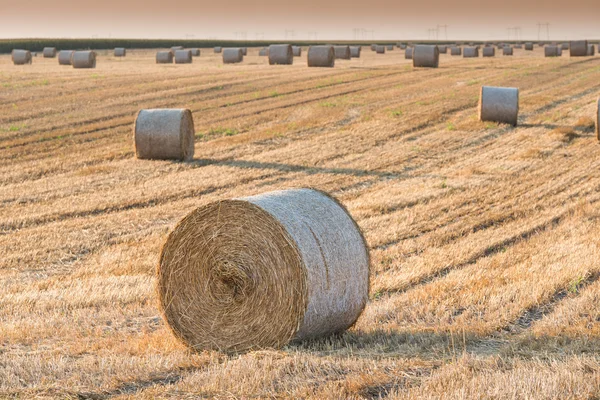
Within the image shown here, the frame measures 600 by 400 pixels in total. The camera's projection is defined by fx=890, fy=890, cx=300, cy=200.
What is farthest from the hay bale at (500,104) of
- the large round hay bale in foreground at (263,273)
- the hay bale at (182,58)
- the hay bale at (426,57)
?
the hay bale at (182,58)

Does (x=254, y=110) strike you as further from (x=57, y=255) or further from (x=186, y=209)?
(x=57, y=255)

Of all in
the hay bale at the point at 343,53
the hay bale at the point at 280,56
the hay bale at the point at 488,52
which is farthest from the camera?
the hay bale at the point at 488,52

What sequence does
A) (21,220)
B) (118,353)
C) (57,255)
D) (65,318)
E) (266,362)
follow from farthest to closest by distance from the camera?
(21,220)
(57,255)
(65,318)
(118,353)
(266,362)

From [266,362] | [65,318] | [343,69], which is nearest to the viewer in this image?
[266,362]

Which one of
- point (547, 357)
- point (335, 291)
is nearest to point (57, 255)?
point (335, 291)

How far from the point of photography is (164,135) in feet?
61.4

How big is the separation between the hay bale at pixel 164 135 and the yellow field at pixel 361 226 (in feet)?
1.37

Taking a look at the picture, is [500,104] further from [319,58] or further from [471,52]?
[471,52]

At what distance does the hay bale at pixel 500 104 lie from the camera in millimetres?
23812

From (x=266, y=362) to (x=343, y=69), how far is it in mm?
39327

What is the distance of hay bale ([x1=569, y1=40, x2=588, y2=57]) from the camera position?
2443 inches

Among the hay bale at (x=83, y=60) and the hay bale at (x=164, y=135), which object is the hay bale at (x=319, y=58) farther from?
the hay bale at (x=164, y=135)

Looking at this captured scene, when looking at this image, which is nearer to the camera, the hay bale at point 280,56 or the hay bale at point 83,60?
the hay bale at point 83,60

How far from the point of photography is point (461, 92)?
32219 mm
